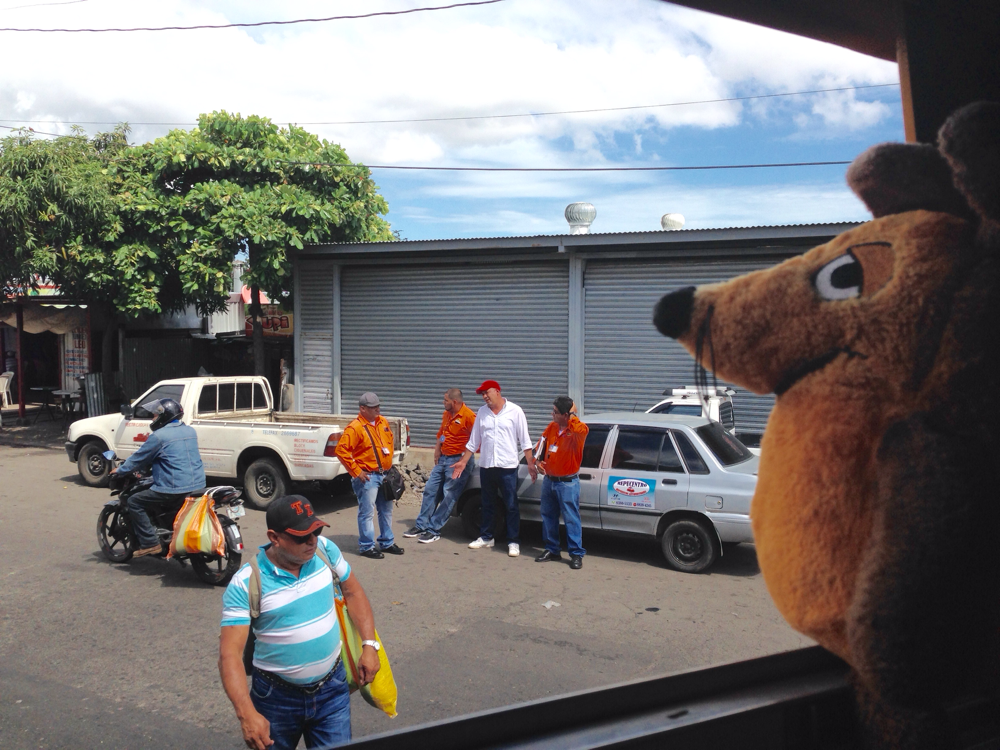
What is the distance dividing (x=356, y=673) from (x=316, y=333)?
11310 mm

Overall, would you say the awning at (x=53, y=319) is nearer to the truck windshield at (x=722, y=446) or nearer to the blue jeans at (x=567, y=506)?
the blue jeans at (x=567, y=506)

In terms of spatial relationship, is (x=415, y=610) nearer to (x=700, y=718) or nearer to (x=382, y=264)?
(x=700, y=718)

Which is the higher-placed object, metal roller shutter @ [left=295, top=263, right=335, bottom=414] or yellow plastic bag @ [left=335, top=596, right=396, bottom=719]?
metal roller shutter @ [left=295, top=263, right=335, bottom=414]

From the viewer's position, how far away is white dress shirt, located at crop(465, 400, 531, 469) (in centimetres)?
800

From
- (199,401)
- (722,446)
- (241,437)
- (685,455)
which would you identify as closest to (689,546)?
(685,455)

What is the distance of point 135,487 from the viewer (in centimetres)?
728

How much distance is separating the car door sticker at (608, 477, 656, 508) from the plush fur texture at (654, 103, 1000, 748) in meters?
5.94

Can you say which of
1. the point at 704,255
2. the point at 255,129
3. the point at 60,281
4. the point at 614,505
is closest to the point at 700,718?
the point at 704,255

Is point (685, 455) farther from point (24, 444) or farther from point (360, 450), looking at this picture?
point (24, 444)

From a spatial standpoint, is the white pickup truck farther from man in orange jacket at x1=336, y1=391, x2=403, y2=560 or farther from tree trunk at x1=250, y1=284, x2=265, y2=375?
tree trunk at x1=250, y1=284, x2=265, y2=375

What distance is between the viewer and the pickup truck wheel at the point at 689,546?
721 cm

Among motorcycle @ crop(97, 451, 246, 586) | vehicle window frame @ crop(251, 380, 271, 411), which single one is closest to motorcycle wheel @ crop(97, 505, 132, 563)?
motorcycle @ crop(97, 451, 246, 586)

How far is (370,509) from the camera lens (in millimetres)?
7812

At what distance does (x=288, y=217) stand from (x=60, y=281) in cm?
486
